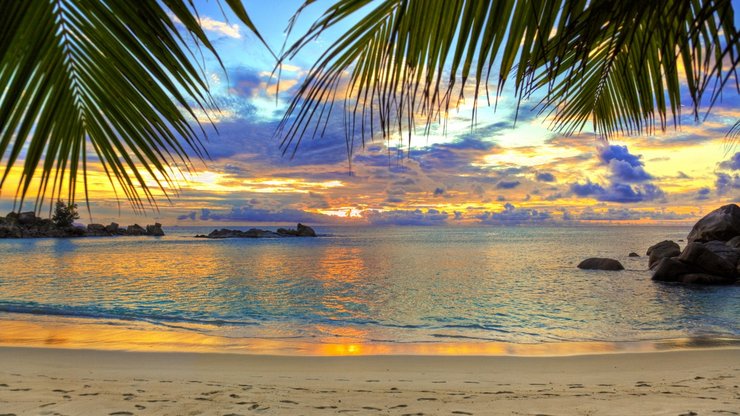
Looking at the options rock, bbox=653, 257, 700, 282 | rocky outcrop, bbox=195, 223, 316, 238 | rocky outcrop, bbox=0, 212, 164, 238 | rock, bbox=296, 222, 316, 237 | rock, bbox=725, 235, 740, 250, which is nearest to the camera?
rock, bbox=653, 257, 700, 282

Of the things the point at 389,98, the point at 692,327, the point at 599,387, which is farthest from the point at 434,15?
the point at 692,327

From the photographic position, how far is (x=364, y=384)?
24.2 feet

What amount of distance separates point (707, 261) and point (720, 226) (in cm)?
577

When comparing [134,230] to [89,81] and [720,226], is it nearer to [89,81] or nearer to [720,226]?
[720,226]

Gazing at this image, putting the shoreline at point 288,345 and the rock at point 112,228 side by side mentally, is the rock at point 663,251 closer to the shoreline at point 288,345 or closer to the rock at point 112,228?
the shoreline at point 288,345

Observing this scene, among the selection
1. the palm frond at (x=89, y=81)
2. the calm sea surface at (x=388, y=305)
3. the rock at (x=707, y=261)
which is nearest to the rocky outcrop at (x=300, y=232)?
the calm sea surface at (x=388, y=305)

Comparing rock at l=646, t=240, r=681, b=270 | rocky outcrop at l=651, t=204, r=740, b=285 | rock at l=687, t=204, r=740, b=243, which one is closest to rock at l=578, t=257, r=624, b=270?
rock at l=646, t=240, r=681, b=270

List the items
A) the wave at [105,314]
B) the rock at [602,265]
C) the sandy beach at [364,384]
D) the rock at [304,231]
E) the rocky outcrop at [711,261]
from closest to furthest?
the sandy beach at [364,384] < the wave at [105,314] < the rocky outcrop at [711,261] < the rock at [602,265] < the rock at [304,231]

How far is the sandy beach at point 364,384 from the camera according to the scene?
5.68 meters

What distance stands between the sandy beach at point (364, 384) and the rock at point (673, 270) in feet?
51.9

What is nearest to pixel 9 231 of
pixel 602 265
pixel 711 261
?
pixel 602 265

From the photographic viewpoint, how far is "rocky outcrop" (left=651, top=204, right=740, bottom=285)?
22391 mm

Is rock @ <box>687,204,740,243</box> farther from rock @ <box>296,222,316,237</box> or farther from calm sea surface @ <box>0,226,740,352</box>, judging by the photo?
rock @ <box>296,222,316,237</box>

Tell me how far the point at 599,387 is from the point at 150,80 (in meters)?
7.97
